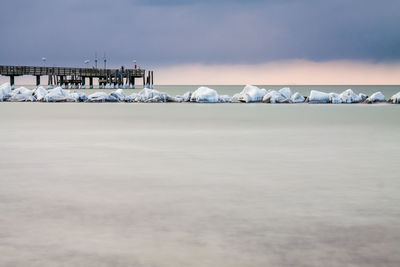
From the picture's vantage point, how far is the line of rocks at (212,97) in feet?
133

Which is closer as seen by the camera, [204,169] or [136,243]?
[136,243]

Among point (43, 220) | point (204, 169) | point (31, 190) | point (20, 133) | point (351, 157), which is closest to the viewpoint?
point (43, 220)

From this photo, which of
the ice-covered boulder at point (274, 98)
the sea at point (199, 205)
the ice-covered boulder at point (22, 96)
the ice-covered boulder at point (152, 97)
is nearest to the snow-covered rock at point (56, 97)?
the ice-covered boulder at point (22, 96)

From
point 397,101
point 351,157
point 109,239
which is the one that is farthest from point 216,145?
point 397,101

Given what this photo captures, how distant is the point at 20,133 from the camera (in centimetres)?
1727

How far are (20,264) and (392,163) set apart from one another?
7.43 meters

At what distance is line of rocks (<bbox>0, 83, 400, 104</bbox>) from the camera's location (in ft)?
133

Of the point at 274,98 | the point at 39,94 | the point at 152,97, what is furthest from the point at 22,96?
the point at 274,98

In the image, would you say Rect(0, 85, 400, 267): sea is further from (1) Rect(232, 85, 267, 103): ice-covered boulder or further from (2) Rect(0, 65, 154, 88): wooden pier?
(2) Rect(0, 65, 154, 88): wooden pier

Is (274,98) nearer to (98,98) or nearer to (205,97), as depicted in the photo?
(205,97)

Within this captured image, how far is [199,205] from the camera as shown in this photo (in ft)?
21.0

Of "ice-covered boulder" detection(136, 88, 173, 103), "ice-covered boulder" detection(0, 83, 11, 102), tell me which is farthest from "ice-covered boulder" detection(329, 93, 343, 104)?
"ice-covered boulder" detection(0, 83, 11, 102)

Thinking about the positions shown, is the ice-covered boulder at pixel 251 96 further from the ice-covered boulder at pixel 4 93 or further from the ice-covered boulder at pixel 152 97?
the ice-covered boulder at pixel 4 93

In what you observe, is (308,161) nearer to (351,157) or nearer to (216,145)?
(351,157)
